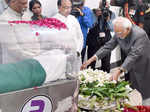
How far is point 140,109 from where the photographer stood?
1629 mm

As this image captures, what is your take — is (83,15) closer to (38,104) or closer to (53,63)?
(53,63)

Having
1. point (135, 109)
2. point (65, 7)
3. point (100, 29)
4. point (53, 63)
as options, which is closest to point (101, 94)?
point (135, 109)

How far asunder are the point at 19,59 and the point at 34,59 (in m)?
0.06

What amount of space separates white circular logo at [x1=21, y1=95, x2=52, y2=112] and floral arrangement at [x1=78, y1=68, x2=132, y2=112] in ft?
1.57

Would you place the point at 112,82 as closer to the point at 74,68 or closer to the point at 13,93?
the point at 74,68

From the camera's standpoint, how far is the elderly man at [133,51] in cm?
221

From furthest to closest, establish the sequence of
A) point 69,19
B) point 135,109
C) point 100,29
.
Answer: point 100,29 < point 69,19 < point 135,109

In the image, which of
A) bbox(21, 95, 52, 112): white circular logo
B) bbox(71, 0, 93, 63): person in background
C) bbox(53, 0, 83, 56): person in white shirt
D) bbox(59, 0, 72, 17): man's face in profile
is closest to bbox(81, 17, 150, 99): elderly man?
bbox(53, 0, 83, 56): person in white shirt

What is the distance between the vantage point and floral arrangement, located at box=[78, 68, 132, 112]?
142 centimetres

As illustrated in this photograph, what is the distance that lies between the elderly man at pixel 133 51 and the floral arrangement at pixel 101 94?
485 mm

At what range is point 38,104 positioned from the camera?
946mm

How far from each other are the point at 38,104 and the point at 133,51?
57.8 inches

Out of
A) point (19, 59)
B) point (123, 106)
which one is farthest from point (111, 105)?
point (19, 59)

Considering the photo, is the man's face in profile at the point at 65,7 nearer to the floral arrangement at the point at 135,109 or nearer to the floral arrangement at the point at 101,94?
the floral arrangement at the point at 101,94
